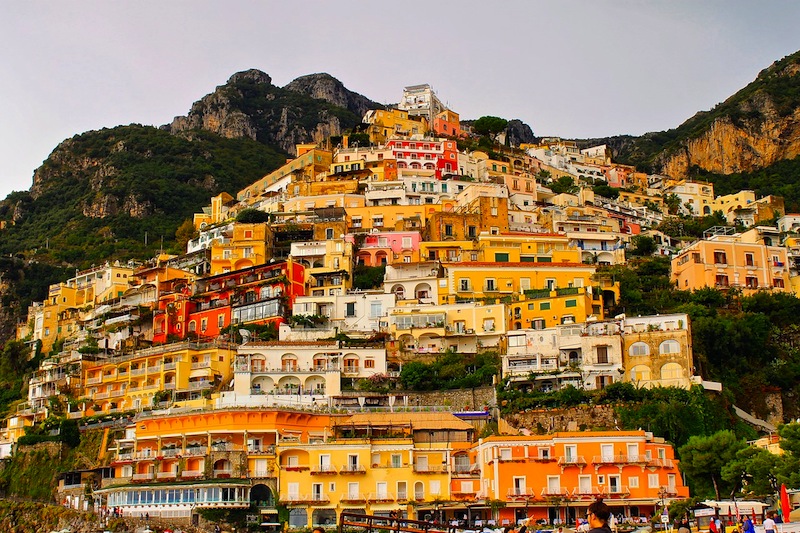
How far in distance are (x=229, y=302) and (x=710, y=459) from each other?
115 ft

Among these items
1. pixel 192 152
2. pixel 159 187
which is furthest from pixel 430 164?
pixel 192 152

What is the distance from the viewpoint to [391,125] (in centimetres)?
10444

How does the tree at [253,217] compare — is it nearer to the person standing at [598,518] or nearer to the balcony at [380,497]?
the balcony at [380,497]

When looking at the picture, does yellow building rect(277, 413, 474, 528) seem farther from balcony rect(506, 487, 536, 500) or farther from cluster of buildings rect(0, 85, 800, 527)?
balcony rect(506, 487, 536, 500)

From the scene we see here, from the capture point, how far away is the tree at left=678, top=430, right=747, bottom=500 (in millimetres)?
45750

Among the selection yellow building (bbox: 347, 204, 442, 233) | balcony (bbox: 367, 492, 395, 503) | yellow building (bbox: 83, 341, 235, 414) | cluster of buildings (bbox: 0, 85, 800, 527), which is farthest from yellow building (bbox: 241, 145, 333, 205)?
balcony (bbox: 367, 492, 395, 503)

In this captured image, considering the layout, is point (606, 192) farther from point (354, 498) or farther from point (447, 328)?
point (354, 498)

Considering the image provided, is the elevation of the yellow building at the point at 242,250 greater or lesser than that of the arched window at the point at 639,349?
greater

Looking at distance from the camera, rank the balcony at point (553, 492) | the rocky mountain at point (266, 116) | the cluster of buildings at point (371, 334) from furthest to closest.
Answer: the rocky mountain at point (266, 116), the cluster of buildings at point (371, 334), the balcony at point (553, 492)

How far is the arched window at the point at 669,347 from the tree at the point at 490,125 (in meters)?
59.1

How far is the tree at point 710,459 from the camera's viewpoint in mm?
45750

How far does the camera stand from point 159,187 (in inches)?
Answer: 4397

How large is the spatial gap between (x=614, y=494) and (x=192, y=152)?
87.8 metres

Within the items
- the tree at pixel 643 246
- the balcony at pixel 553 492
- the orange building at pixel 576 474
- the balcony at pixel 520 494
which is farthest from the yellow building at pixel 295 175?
the balcony at pixel 553 492
